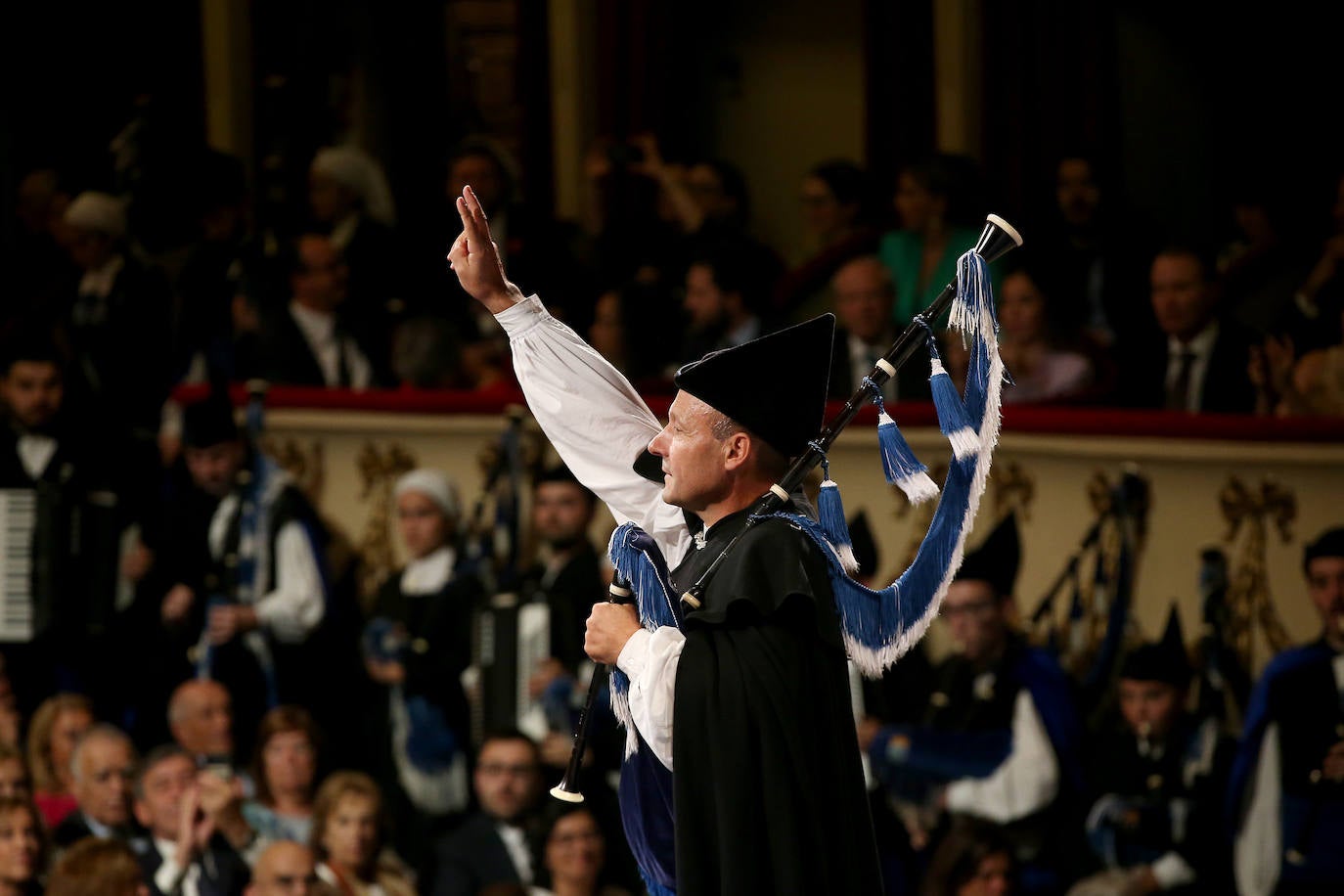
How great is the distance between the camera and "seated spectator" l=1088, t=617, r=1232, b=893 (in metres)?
7.77

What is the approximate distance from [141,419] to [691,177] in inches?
96.5

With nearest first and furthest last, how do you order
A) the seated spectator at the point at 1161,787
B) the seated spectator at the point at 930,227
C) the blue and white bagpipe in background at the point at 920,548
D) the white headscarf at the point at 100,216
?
the blue and white bagpipe in background at the point at 920,548
the seated spectator at the point at 1161,787
the seated spectator at the point at 930,227
the white headscarf at the point at 100,216

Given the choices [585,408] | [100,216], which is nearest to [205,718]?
[100,216]

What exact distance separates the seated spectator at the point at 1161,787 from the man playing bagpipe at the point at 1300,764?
10 centimetres

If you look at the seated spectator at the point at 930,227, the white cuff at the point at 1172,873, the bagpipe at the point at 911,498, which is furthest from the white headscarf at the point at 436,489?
the bagpipe at the point at 911,498

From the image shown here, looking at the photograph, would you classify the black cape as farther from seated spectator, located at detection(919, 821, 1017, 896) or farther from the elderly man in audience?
the elderly man in audience

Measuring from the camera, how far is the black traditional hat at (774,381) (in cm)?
490

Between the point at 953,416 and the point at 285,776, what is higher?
the point at 953,416

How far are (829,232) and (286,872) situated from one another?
3224 millimetres

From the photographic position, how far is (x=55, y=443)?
10.6m

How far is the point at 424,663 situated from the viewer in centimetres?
939

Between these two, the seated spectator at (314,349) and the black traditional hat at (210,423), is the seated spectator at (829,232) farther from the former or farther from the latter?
the black traditional hat at (210,423)

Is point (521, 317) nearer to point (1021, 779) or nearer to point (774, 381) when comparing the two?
point (774, 381)

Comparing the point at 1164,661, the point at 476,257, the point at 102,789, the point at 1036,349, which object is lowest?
the point at 102,789
